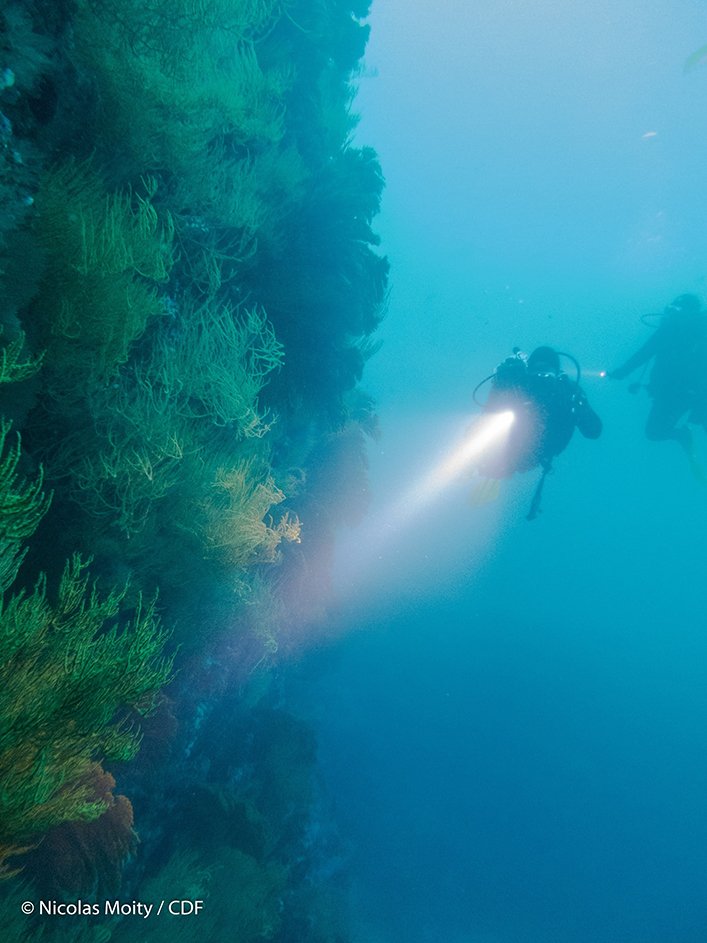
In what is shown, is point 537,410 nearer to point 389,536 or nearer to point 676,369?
point 676,369

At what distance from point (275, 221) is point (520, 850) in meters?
29.8

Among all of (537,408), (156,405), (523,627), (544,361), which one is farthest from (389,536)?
(156,405)

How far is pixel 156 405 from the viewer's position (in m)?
3.85

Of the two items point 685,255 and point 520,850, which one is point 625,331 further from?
point 520,850

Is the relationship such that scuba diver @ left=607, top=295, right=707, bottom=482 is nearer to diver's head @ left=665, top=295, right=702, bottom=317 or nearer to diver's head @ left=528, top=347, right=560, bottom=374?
diver's head @ left=665, top=295, right=702, bottom=317

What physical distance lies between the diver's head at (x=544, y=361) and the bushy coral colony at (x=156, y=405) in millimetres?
2940

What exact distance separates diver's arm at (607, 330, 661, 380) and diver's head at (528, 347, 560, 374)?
235 centimetres

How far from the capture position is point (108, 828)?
321 cm

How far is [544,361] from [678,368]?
→ 5848 mm

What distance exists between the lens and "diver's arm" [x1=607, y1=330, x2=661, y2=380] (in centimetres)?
1068

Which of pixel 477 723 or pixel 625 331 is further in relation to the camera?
pixel 625 331

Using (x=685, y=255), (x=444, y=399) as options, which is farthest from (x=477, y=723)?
(x=685, y=255)

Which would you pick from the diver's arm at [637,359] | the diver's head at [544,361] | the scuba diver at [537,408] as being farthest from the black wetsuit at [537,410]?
the diver's arm at [637,359]

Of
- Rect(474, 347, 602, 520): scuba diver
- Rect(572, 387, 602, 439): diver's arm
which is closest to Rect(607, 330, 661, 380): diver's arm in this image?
Rect(572, 387, 602, 439): diver's arm
